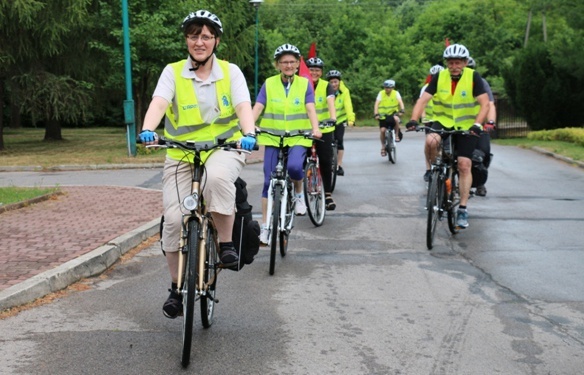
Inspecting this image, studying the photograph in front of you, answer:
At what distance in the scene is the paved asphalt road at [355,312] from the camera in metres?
5.17

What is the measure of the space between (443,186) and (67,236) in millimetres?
3949

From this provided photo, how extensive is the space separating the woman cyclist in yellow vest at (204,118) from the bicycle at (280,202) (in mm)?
2216

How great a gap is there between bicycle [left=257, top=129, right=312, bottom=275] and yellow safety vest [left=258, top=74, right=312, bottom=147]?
157 millimetres

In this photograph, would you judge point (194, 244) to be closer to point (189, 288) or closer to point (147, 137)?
point (189, 288)

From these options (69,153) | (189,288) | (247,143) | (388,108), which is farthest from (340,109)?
(69,153)

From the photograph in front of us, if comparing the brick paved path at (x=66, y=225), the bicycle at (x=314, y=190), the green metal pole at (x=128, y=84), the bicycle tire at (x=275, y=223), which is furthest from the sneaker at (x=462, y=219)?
the green metal pole at (x=128, y=84)

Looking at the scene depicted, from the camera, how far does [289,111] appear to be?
9047 millimetres

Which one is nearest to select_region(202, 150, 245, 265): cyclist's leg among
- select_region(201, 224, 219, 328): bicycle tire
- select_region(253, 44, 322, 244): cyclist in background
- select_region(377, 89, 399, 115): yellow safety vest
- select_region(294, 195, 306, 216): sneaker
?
select_region(201, 224, 219, 328): bicycle tire

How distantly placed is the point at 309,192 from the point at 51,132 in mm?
25141

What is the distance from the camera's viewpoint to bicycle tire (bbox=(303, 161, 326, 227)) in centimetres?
1001

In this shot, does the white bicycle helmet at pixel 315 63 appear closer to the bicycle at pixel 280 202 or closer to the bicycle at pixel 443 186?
the bicycle at pixel 443 186

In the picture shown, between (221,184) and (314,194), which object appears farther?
(314,194)

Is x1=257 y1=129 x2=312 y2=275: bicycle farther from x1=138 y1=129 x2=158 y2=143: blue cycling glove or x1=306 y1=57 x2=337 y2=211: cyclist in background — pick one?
x1=138 y1=129 x2=158 y2=143: blue cycling glove

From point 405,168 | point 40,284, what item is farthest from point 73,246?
point 405,168
